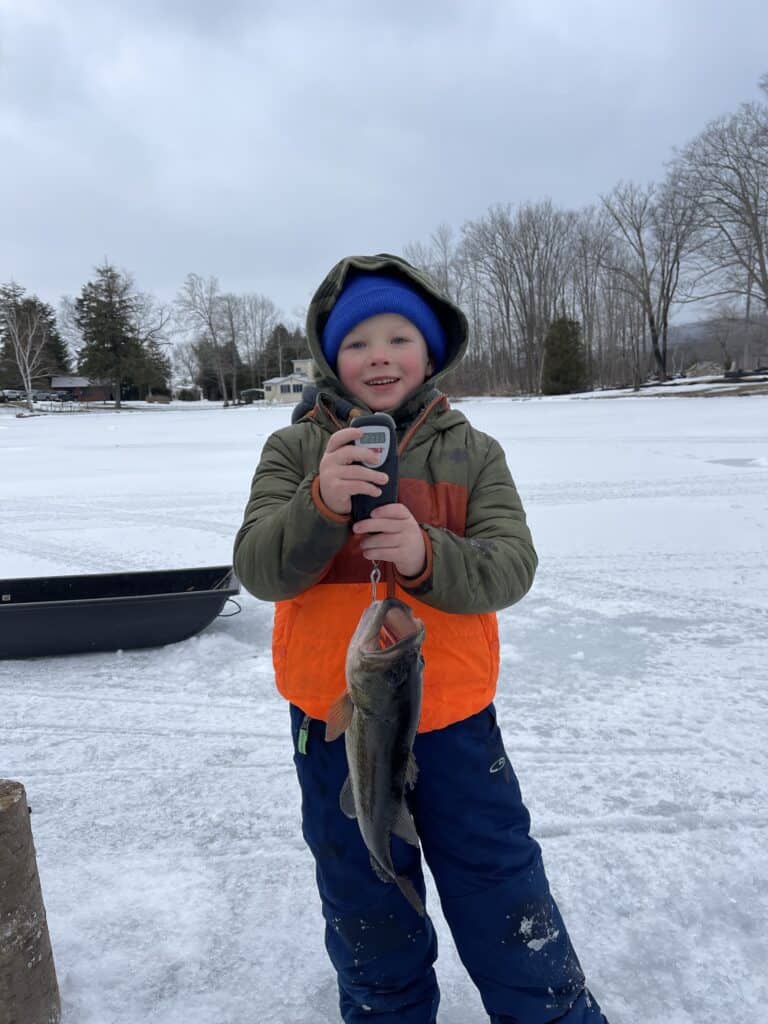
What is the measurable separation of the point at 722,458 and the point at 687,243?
3963cm

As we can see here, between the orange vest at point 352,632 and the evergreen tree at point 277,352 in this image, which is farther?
the evergreen tree at point 277,352

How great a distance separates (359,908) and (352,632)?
712mm

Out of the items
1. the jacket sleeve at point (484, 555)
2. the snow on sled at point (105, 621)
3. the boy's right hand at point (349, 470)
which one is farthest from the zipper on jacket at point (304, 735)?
the snow on sled at point (105, 621)

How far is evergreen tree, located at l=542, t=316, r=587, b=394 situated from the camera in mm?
47781

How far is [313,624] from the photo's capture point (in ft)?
5.42

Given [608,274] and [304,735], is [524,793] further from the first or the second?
[608,274]

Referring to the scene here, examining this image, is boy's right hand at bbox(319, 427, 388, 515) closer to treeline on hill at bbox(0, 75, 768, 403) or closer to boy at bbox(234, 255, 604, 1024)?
boy at bbox(234, 255, 604, 1024)

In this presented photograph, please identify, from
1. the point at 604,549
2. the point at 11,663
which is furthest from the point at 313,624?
the point at 604,549

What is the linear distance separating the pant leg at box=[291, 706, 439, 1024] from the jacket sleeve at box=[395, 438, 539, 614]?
0.52 meters

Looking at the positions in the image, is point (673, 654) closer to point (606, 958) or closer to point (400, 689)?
point (606, 958)

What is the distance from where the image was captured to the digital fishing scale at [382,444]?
4.04ft

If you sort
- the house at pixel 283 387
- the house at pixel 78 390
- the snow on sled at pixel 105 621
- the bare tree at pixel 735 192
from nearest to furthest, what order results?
A: the snow on sled at pixel 105 621 < the bare tree at pixel 735 192 < the house at pixel 78 390 < the house at pixel 283 387

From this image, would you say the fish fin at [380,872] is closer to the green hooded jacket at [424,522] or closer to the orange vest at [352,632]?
the orange vest at [352,632]

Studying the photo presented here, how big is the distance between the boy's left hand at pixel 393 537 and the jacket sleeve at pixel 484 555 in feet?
0.18
